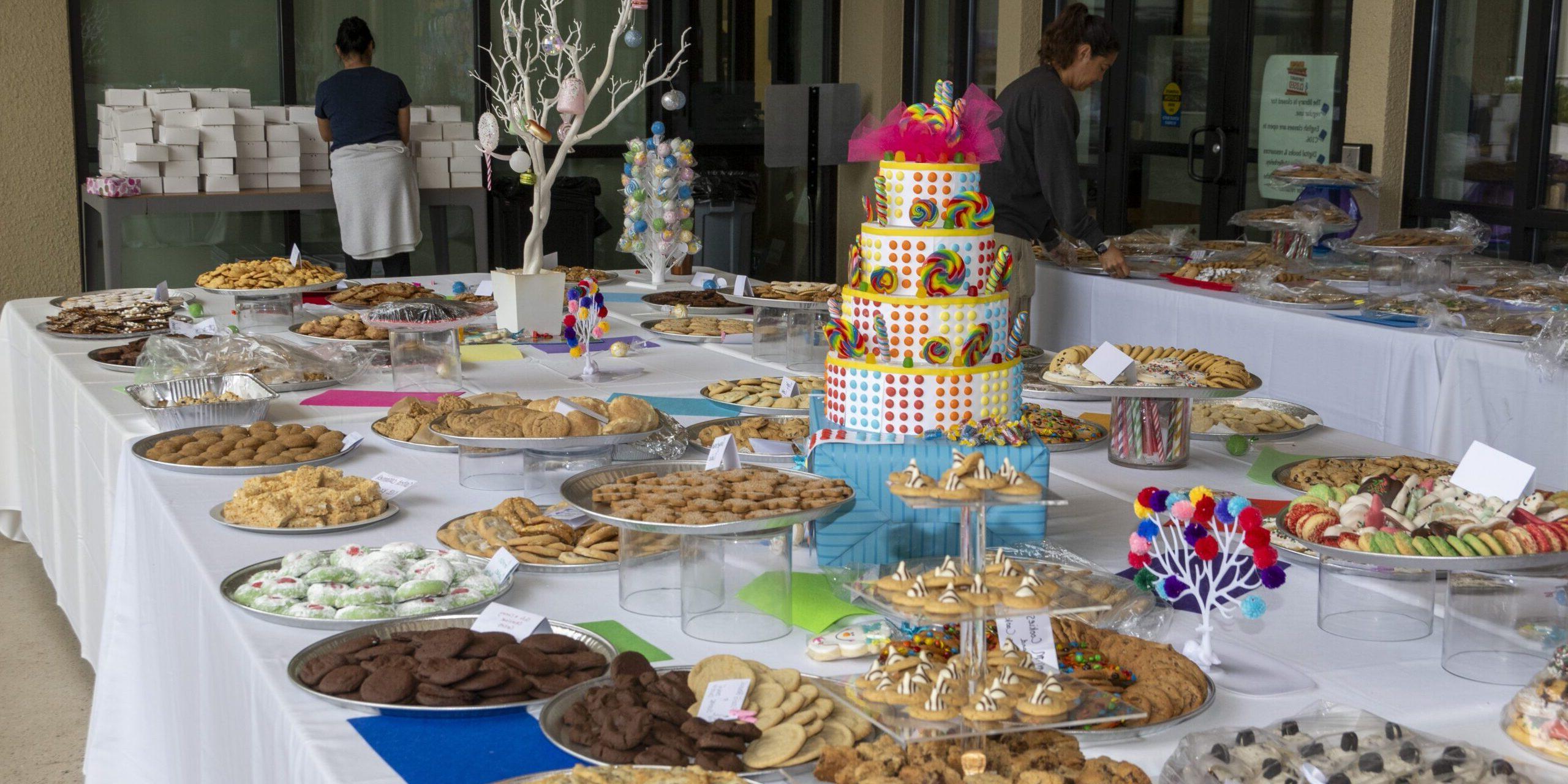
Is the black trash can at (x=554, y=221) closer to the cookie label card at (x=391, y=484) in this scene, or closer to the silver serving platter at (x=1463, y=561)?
the cookie label card at (x=391, y=484)

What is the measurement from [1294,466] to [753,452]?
87 cm

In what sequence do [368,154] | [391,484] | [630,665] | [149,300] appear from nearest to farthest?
[630,665], [391,484], [149,300], [368,154]

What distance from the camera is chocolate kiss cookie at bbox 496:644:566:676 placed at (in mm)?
1419

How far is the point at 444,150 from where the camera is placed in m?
6.70

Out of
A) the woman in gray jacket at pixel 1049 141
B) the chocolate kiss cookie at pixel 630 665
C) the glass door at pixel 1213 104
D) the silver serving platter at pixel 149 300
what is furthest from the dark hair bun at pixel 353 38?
the chocolate kiss cookie at pixel 630 665

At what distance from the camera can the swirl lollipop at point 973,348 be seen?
2.05 metres

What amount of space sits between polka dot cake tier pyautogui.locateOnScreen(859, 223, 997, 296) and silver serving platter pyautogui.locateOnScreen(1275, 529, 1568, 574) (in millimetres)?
737

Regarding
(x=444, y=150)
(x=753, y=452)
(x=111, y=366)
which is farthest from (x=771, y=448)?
(x=444, y=150)

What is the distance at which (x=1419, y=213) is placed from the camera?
4914 millimetres

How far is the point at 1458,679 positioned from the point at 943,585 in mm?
615

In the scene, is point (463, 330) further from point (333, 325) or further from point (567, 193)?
point (567, 193)

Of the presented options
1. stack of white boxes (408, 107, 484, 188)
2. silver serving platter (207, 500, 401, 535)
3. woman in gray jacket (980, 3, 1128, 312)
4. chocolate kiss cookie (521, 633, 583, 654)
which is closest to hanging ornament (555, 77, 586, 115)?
woman in gray jacket (980, 3, 1128, 312)

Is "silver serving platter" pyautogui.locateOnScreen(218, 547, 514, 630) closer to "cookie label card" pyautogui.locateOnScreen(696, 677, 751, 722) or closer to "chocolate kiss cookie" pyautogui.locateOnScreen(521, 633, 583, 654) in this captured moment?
"chocolate kiss cookie" pyautogui.locateOnScreen(521, 633, 583, 654)

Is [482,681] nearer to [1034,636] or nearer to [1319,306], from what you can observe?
[1034,636]
